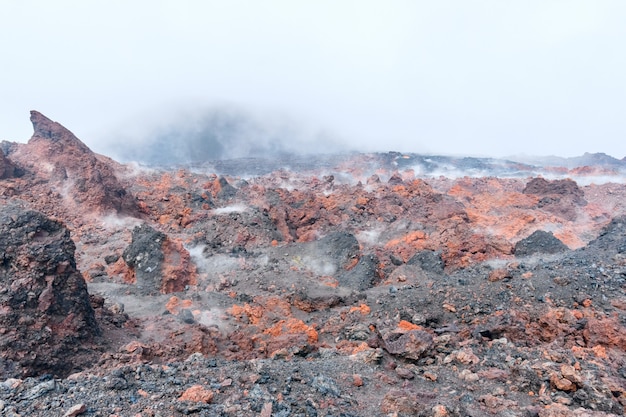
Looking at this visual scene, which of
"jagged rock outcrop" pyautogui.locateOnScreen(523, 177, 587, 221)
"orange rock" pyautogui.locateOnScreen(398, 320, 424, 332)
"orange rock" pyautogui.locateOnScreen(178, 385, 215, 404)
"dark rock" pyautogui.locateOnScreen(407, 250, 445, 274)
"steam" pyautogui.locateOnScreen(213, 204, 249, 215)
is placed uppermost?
"jagged rock outcrop" pyautogui.locateOnScreen(523, 177, 587, 221)

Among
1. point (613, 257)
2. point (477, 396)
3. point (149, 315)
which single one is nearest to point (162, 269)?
point (149, 315)

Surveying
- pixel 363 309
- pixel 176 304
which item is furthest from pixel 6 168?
pixel 363 309

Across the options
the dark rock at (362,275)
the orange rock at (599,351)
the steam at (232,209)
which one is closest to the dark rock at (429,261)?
the dark rock at (362,275)

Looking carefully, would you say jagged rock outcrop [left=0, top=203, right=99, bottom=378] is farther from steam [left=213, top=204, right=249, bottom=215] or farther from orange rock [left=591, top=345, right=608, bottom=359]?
steam [left=213, top=204, right=249, bottom=215]

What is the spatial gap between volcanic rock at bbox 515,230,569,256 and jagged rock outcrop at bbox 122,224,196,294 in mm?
9650

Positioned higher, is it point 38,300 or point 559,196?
point 559,196

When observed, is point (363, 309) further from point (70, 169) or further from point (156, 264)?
point (70, 169)

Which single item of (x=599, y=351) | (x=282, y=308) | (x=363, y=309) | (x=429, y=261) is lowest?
(x=282, y=308)

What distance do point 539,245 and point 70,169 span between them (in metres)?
17.5

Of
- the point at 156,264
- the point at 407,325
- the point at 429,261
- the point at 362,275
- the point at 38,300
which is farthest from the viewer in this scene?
the point at 429,261

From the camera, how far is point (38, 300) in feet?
17.3

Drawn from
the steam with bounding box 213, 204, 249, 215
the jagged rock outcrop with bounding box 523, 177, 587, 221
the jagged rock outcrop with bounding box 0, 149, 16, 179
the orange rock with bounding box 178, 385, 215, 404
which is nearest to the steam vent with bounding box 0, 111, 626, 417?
the orange rock with bounding box 178, 385, 215, 404

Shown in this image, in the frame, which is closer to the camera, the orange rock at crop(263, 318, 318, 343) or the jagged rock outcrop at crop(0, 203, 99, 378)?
the jagged rock outcrop at crop(0, 203, 99, 378)

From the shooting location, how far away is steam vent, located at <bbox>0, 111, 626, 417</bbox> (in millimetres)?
3793
